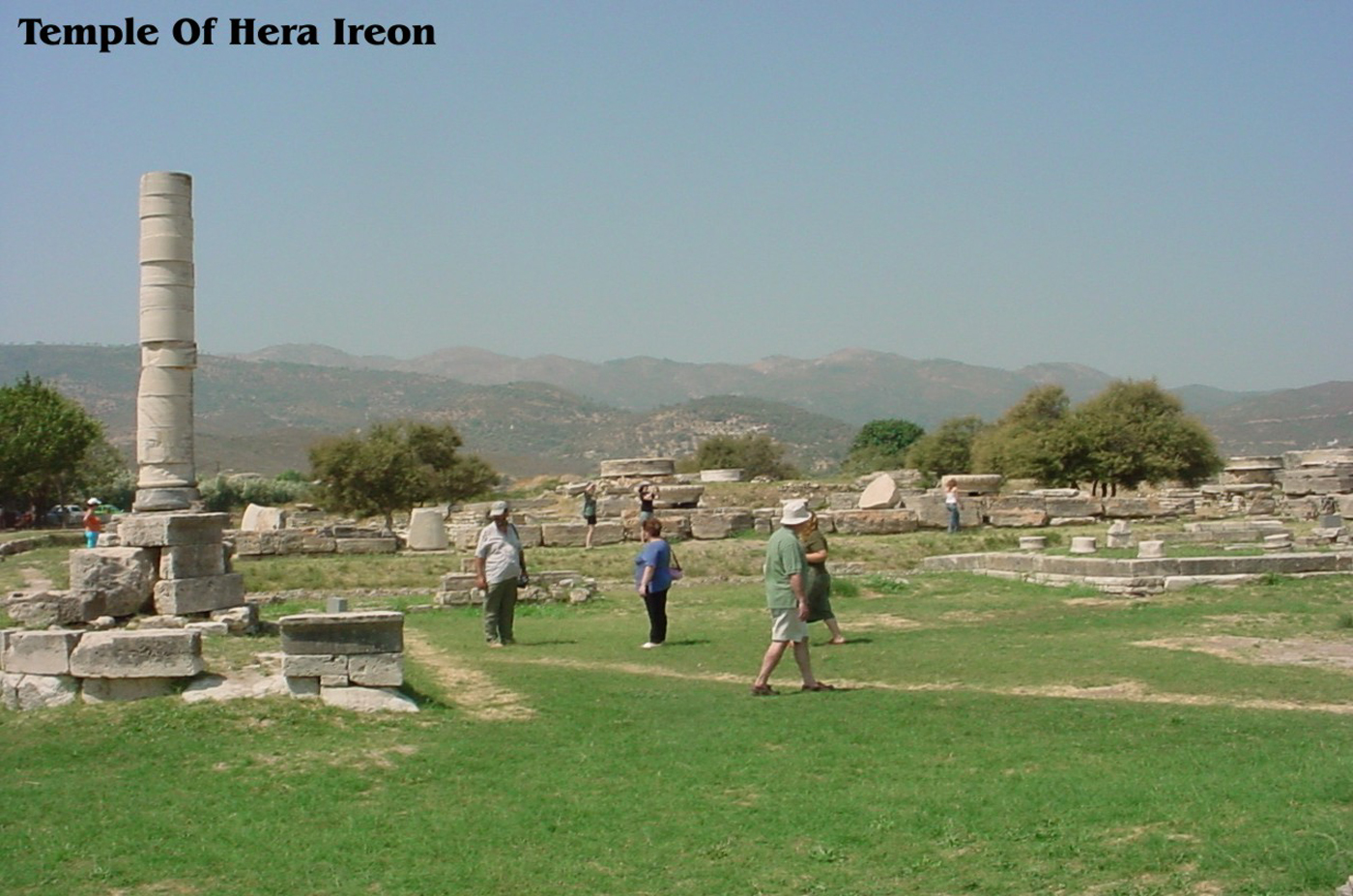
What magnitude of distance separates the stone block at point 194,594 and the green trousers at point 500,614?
12.8 ft

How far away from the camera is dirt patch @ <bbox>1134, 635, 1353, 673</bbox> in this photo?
13612 millimetres

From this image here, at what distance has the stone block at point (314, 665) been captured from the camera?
39.2 ft

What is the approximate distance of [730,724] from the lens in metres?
11.1

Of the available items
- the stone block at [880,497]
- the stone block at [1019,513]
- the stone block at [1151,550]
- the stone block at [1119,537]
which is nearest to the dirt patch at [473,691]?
the stone block at [1151,550]

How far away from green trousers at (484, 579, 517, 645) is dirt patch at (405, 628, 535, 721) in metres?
0.73

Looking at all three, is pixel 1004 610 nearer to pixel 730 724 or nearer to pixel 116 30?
pixel 730 724

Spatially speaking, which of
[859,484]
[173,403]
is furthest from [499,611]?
[859,484]

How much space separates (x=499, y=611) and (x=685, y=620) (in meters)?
3.25

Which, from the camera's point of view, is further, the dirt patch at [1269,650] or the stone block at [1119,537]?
the stone block at [1119,537]

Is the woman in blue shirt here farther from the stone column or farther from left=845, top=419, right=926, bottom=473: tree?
left=845, top=419, right=926, bottom=473: tree

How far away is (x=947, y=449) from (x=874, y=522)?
106 ft

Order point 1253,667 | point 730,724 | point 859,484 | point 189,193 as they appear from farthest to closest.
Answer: point 859,484, point 189,193, point 1253,667, point 730,724

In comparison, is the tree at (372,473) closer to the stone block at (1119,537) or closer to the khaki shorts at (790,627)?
the stone block at (1119,537)

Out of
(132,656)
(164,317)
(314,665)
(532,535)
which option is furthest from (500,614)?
(532,535)
